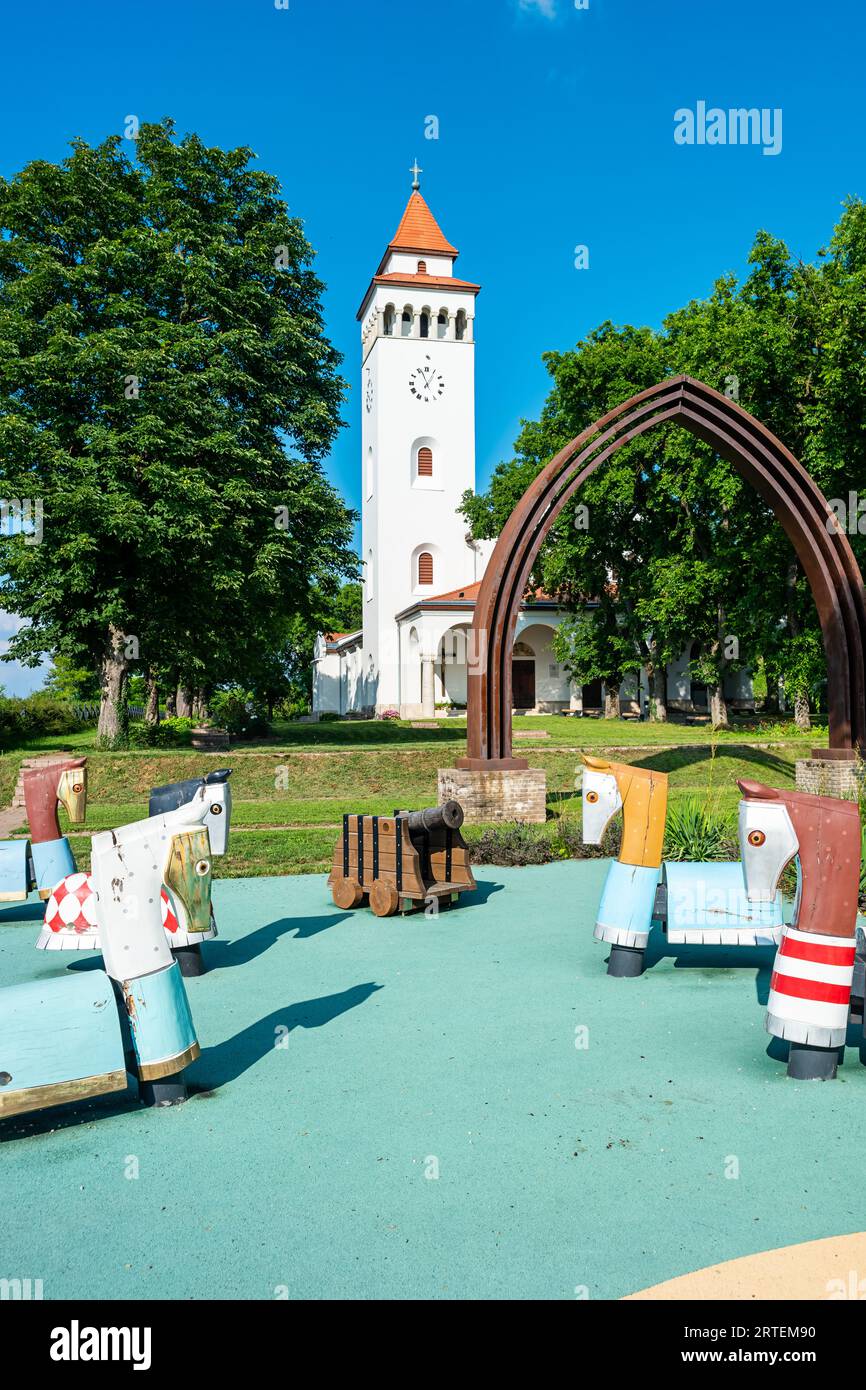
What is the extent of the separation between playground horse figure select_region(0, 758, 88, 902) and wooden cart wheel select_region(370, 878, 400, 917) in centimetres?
272

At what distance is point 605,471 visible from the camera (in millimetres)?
34969

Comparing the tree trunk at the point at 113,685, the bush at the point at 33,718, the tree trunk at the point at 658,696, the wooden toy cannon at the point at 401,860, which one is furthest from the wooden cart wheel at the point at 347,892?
the tree trunk at the point at 658,696

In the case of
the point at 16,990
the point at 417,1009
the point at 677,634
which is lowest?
the point at 417,1009

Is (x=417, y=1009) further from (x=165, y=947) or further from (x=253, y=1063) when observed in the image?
(x=165, y=947)

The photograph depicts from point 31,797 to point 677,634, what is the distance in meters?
29.6

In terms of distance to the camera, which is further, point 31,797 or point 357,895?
point 357,895

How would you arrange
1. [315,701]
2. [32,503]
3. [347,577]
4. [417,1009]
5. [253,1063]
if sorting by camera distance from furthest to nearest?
[315,701] → [347,577] → [32,503] → [417,1009] → [253,1063]

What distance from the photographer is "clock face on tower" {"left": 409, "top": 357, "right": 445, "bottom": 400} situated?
50.0 metres

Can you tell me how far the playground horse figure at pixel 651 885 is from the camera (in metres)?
6.52

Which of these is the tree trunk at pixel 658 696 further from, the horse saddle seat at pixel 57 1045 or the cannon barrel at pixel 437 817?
the horse saddle seat at pixel 57 1045

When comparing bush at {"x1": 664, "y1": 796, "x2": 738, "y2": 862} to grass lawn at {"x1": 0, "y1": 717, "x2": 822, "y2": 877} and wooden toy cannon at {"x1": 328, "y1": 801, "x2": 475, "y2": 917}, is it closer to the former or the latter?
wooden toy cannon at {"x1": 328, "y1": 801, "x2": 475, "y2": 917}

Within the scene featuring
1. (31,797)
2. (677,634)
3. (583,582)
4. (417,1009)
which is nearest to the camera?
(417,1009)

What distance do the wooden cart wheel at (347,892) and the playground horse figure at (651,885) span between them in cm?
312

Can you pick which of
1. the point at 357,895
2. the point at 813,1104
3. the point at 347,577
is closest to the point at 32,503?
the point at 347,577
